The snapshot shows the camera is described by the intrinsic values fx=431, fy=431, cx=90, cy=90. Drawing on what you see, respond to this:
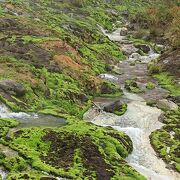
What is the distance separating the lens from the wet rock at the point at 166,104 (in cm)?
6019

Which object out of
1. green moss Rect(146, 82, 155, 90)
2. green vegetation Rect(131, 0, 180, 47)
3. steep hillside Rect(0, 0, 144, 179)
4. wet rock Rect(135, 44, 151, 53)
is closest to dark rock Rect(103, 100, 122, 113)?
steep hillside Rect(0, 0, 144, 179)

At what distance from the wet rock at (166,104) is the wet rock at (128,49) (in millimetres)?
38204

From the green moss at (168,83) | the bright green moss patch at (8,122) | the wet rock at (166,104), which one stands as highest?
the bright green moss patch at (8,122)

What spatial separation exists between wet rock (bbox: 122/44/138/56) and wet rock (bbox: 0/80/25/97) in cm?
4918

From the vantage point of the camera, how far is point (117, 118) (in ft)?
177

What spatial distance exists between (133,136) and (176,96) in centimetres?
1987

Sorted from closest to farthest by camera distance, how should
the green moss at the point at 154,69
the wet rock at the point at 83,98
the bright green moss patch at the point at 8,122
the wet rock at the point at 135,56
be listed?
1. the bright green moss patch at the point at 8,122
2. the wet rock at the point at 83,98
3. the green moss at the point at 154,69
4. the wet rock at the point at 135,56

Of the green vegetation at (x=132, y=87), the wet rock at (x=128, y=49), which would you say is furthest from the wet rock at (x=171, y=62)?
the wet rock at (x=128, y=49)

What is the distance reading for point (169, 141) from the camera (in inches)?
1859

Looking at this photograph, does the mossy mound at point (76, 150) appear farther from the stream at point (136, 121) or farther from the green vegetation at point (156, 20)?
the green vegetation at point (156, 20)

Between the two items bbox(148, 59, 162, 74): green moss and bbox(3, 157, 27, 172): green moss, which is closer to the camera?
bbox(3, 157, 27, 172): green moss

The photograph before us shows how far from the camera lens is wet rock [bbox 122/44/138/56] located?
99.5 meters

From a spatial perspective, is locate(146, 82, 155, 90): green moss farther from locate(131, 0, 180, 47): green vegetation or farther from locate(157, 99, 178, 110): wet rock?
locate(131, 0, 180, 47): green vegetation

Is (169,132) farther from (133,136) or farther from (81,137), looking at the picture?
(81,137)
